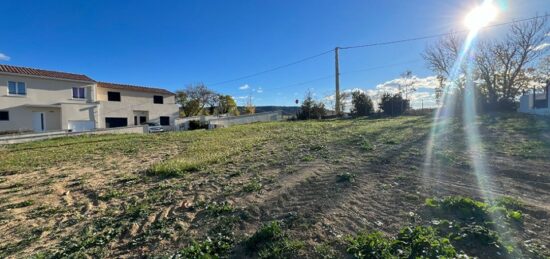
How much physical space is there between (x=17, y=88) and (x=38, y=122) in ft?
9.70

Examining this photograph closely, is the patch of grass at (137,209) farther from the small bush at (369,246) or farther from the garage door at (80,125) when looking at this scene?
the garage door at (80,125)

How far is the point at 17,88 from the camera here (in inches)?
830

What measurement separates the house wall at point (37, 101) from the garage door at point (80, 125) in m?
0.42

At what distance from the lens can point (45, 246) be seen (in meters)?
3.01

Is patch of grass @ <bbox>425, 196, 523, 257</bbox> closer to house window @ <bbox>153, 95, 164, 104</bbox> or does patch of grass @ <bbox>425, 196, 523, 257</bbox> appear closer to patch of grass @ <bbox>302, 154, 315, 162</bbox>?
patch of grass @ <bbox>302, 154, 315, 162</bbox>

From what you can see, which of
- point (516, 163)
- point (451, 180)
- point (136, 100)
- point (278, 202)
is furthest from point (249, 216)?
point (136, 100)

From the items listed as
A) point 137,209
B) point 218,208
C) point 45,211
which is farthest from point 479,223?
point 45,211

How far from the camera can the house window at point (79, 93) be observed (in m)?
24.5

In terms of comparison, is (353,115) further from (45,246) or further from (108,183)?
(45,246)

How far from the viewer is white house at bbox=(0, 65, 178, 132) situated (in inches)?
816

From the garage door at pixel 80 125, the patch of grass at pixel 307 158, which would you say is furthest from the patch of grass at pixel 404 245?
the garage door at pixel 80 125

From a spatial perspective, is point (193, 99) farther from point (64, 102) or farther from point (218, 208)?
point (218, 208)

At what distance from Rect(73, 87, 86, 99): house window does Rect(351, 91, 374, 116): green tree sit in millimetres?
25523

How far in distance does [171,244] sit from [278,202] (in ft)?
4.96
